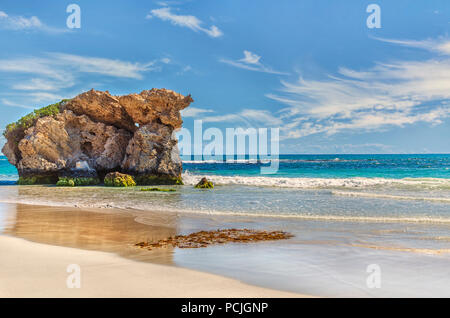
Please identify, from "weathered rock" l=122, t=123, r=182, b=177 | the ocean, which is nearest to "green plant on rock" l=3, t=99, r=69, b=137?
"weathered rock" l=122, t=123, r=182, b=177

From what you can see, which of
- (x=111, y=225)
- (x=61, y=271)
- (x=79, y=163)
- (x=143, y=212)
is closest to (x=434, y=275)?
(x=61, y=271)

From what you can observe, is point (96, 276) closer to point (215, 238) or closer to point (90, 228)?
point (215, 238)

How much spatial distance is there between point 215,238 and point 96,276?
123 inches

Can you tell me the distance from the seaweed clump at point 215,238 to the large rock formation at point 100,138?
57.5ft

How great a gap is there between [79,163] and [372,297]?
1011 inches

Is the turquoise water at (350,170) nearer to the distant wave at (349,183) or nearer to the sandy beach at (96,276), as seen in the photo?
the distant wave at (349,183)

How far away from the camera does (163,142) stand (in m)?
25.1

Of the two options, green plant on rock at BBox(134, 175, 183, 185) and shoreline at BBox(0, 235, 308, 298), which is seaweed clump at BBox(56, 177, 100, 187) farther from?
shoreline at BBox(0, 235, 308, 298)

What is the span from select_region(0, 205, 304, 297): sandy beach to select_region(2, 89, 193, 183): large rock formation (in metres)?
18.0

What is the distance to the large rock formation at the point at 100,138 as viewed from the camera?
80.9ft

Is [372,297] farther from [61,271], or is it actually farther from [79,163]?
[79,163]

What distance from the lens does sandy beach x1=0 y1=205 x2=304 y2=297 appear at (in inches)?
154

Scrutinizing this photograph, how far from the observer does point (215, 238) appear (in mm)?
7168

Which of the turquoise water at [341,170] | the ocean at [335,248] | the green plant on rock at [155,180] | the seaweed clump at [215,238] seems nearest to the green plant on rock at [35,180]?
the turquoise water at [341,170]
